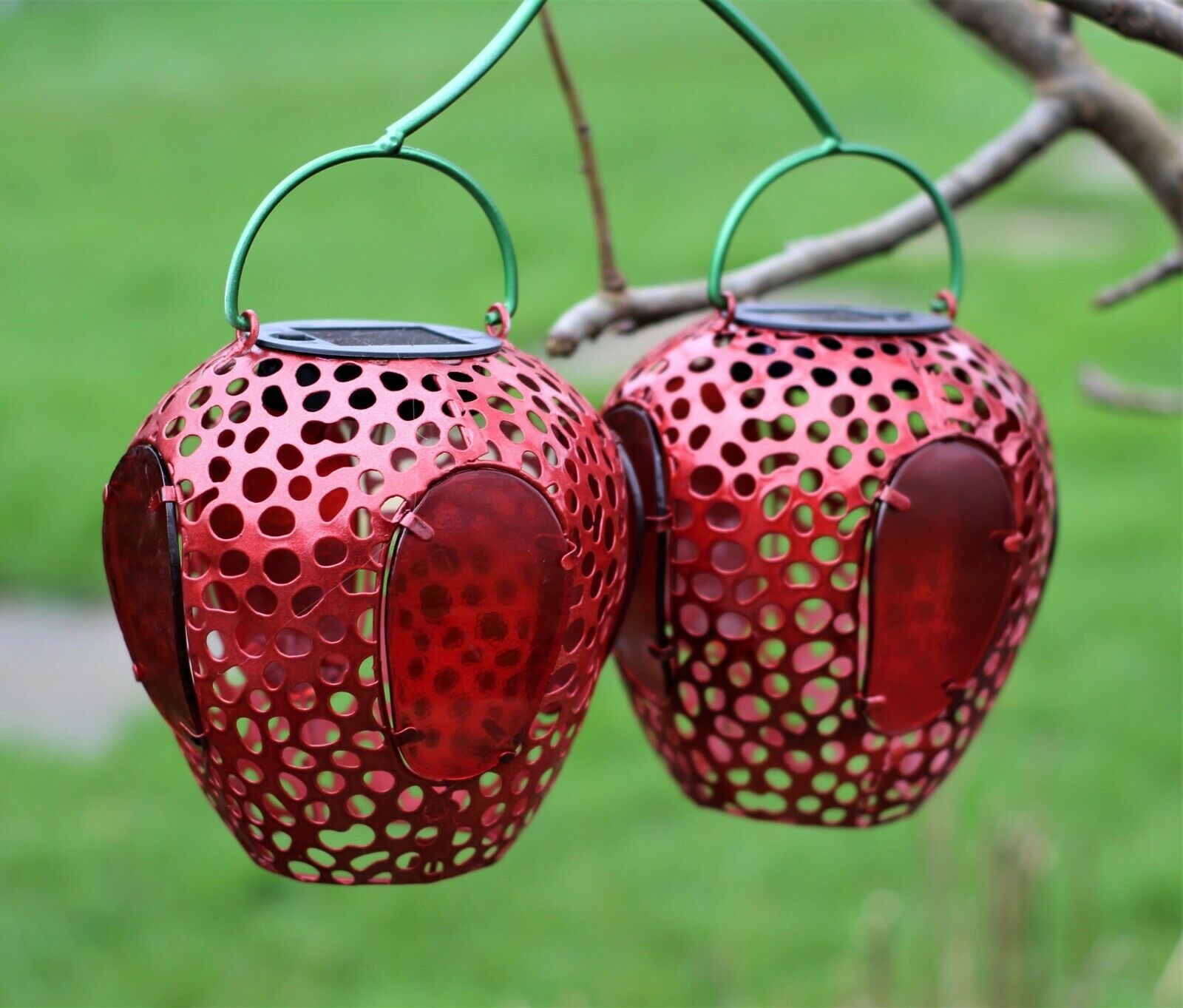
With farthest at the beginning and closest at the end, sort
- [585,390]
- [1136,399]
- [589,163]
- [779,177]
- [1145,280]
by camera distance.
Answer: [585,390], [1136,399], [1145,280], [589,163], [779,177]

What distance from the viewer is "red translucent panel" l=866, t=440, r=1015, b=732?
36.7 inches

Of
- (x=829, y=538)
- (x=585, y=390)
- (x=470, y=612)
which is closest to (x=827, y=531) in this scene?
(x=829, y=538)

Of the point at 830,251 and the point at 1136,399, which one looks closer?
the point at 830,251

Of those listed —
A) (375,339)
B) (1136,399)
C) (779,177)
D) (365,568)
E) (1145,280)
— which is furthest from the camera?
(1136,399)

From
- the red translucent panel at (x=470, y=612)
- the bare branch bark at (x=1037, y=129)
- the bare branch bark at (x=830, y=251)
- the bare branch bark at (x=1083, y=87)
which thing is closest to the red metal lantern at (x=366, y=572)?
the red translucent panel at (x=470, y=612)

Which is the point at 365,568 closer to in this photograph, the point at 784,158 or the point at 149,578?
the point at 149,578

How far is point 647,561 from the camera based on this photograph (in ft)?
3.18

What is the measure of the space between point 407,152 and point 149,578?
27 cm

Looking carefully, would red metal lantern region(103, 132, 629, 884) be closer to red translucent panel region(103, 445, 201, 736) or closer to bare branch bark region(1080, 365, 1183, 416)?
red translucent panel region(103, 445, 201, 736)

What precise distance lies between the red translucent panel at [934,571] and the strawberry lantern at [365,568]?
0.17 m

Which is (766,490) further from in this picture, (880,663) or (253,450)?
(253,450)

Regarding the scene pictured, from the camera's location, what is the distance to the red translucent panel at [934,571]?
933 mm

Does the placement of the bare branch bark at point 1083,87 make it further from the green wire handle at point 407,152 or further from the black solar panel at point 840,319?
the green wire handle at point 407,152

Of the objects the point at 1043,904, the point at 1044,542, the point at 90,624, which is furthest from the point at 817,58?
the point at 1044,542
